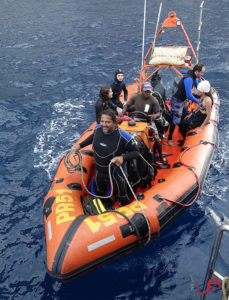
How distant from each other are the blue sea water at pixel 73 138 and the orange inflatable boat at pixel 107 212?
58cm

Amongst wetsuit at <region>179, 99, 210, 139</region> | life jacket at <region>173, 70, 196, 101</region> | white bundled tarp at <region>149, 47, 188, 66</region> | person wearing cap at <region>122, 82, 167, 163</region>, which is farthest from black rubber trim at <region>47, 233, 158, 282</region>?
white bundled tarp at <region>149, 47, 188, 66</region>

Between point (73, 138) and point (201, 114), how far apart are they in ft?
10.6

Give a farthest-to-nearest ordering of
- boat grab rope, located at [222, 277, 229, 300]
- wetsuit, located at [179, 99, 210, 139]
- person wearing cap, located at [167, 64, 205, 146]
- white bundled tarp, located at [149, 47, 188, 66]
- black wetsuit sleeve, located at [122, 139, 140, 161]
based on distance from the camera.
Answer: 1. white bundled tarp, located at [149, 47, 188, 66]
2. wetsuit, located at [179, 99, 210, 139]
3. person wearing cap, located at [167, 64, 205, 146]
4. black wetsuit sleeve, located at [122, 139, 140, 161]
5. boat grab rope, located at [222, 277, 229, 300]

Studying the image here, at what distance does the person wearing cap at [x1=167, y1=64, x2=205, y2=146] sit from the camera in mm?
5016

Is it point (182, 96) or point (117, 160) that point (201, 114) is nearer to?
point (182, 96)

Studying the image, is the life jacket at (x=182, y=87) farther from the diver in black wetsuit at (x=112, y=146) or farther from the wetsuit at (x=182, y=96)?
the diver in black wetsuit at (x=112, y=146)

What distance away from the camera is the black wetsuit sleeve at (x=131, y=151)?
3597mm

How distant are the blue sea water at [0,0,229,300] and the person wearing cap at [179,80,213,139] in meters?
0.98

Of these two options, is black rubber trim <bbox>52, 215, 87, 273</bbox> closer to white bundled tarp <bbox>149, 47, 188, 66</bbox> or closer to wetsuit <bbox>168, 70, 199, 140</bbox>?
wetsuit <bbox>168, 70, 199, 140</bbox>

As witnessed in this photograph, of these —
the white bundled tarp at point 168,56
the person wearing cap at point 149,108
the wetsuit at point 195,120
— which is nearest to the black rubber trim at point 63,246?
the person wearing cap at point 149,108

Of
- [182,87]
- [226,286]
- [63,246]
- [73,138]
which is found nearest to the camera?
[226,286]

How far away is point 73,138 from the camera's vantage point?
22.6ft

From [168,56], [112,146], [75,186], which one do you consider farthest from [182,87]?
[75,186]

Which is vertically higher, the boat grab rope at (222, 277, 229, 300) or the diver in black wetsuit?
the diver in black wetsuit
